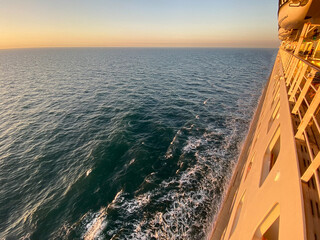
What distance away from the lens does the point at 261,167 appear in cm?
530

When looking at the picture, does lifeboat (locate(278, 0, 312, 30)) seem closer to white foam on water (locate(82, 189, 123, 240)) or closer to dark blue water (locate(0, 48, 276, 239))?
dark blue water (locate(0, 48, 276, 239))

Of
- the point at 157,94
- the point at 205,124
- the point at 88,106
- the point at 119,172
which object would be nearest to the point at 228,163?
the point at 205,124

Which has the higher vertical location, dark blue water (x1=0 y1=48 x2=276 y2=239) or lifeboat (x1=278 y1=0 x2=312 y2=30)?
lifeboat (x1=278 y1=0 x2=312 y2=30)

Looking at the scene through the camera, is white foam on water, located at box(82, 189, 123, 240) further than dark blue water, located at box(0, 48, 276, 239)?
No

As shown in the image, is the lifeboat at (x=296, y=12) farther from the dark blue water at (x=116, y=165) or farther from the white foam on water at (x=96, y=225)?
the white foam on water at (x=96, y=225)

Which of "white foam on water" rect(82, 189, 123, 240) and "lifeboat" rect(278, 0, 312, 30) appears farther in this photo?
"lifeboat" rect(278, 0, 312, 30)

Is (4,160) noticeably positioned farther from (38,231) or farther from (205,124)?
(205,124)

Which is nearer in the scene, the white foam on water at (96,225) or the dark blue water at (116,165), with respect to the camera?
the white foam on water at (96,225)

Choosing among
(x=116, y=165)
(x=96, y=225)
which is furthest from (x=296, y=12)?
(x=96, y=225)

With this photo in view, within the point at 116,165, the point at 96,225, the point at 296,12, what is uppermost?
the point at 296,12

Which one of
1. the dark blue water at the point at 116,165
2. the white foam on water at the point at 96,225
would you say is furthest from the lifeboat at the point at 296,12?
the white foam on water at the point at 96,225

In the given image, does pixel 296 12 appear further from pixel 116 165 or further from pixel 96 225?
pixel 96 225

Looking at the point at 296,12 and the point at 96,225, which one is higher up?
the point at 296,12

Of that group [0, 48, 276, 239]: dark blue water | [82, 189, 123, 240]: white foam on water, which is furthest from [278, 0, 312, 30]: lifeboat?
[82, 189, 123, 240]: white foam on water
